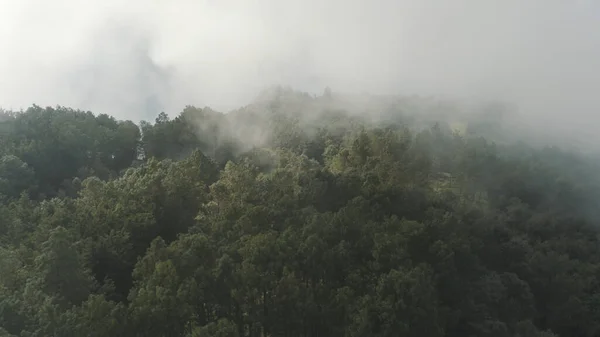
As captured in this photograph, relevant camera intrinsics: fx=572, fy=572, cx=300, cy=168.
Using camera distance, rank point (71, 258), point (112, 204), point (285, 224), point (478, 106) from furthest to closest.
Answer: point (478, 106) → point (112, 204) → point (285, 224) → point (71, 258)

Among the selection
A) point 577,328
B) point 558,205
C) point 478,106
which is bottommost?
point 577,328

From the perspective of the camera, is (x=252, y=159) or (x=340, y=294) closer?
(x=340, y=294)

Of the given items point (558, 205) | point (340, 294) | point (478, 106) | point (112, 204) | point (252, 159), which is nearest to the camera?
point (340, 294)

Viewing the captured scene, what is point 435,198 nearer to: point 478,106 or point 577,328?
point 577,328

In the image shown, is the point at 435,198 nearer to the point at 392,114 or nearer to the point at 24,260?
the point at 24,260

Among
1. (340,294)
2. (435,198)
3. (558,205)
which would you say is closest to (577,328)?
(435,198)

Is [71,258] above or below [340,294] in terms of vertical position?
above
